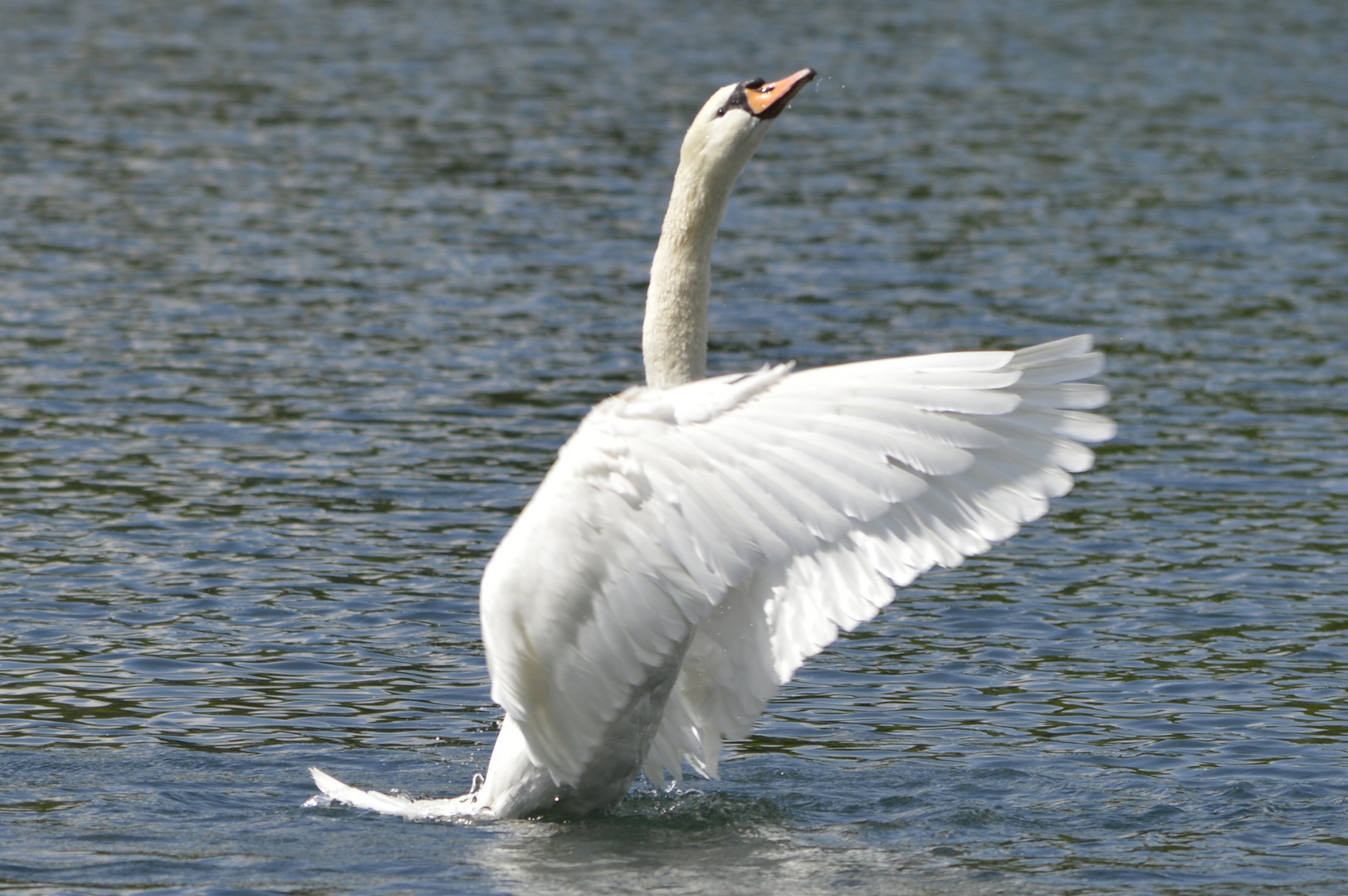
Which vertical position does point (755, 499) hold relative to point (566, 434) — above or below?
above

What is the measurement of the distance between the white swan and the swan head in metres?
0.01

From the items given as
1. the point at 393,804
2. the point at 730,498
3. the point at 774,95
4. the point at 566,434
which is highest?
the point at 774,95

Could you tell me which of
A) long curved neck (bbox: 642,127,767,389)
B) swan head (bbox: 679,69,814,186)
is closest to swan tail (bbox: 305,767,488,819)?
long curved neck (bbox: 642,127,767,389)

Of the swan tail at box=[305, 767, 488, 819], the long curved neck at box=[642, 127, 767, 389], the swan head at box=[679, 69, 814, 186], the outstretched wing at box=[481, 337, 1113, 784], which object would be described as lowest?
the swan tail at box=[305, 767, 488, 819]

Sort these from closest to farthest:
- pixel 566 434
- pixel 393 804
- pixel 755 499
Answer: pixel 755 499 < pixel 393 804 < pixel 566 434

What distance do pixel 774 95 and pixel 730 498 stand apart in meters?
2.24

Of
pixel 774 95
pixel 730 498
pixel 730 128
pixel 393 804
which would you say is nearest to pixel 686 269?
pixel 730 128

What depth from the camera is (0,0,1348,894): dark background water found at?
905cm

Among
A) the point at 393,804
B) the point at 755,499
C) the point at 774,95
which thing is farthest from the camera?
the point at 393,804

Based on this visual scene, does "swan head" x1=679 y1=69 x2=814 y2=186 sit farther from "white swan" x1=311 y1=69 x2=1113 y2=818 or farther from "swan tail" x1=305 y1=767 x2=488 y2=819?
"swan tail" x1=305 y1=767 x2=488 y2=819

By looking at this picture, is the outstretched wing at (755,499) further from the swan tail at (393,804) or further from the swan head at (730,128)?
the swan head at (730,128)

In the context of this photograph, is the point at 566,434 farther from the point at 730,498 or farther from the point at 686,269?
the point at 730,498

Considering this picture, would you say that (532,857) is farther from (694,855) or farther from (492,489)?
(492,489)

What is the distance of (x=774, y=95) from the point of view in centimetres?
858
